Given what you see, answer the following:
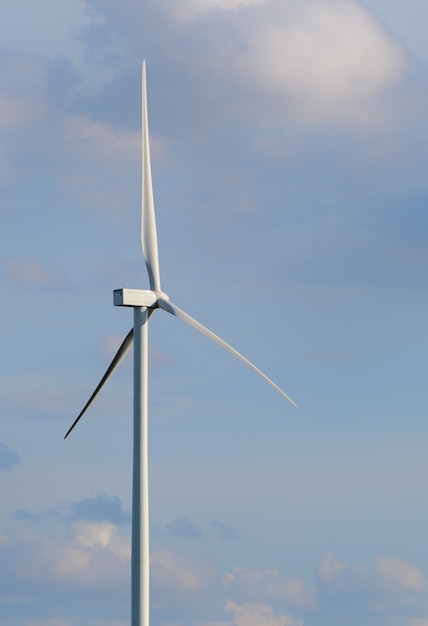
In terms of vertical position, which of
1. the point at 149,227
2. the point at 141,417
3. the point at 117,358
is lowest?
the point at 141,417

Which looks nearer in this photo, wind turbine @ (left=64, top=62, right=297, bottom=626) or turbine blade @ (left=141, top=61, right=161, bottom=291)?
wind turbine @ (left=64, top=62, right=297, bottom=626)

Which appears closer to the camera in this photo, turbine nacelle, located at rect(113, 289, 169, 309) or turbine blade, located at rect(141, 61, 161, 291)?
turbine nacelle, located at rect(113, 289, 169, 309)

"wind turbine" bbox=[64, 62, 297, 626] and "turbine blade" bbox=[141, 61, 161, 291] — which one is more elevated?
"turbine blade" bbox=[141, 61, 161, 291]

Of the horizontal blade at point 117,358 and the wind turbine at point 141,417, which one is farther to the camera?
Answer: the horizontal blade at point 117,358

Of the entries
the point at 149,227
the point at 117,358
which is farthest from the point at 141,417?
the point at 149,227

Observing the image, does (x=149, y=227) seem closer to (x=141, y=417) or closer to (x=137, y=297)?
(x=137, y=297)

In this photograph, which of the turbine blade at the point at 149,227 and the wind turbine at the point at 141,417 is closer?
the wind turbine at the point at 141,417

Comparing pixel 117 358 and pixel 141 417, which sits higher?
pixel 117 358

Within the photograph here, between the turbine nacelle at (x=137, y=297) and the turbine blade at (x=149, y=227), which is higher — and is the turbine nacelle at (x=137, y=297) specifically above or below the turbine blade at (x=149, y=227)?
below

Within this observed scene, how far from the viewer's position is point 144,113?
54656 millimetres

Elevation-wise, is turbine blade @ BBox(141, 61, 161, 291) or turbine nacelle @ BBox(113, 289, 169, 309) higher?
turbine blade @ BBox(141, 61, 161, 291)

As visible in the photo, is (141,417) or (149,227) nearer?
(141,417)

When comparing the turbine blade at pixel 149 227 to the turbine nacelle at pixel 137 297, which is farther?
the turbine blade at pixel 149 227

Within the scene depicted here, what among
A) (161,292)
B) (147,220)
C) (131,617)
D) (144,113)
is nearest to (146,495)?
(131,617)
